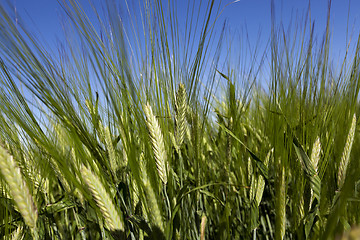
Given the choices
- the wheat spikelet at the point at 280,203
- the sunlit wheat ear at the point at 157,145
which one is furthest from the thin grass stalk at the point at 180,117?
the wheat spikelet at the point at 280,203

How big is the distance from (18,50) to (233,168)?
850mm

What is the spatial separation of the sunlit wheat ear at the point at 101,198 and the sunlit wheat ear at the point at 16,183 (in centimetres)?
10

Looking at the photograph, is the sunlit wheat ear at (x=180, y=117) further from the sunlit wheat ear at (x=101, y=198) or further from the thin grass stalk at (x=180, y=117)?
Answer: the sunlit wheat ear at (x=101, y=198)

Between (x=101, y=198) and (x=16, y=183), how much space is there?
12cm

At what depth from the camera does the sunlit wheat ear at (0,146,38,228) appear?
1.23 feet

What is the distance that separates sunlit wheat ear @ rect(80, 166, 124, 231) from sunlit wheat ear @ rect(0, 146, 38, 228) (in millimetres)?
99

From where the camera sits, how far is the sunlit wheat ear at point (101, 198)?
369mm

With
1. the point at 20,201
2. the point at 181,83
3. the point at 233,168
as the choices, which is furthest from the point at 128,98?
the point at 233,168

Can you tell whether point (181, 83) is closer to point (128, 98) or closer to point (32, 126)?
point (128, 98)

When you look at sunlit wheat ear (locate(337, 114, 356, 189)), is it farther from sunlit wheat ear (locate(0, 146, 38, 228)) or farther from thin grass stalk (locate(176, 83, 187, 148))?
sunlit wheat ear (locate(0, 146, 38, 228))

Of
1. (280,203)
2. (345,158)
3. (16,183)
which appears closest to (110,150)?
(16,183)

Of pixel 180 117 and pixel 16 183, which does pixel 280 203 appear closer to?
pixel 180 117

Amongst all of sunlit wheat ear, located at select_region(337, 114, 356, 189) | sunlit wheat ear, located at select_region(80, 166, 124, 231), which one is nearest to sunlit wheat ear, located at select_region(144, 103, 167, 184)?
sunlit wheat ear, located at select_region(80, 166, 124, 231)

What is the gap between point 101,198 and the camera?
380 millimetres
